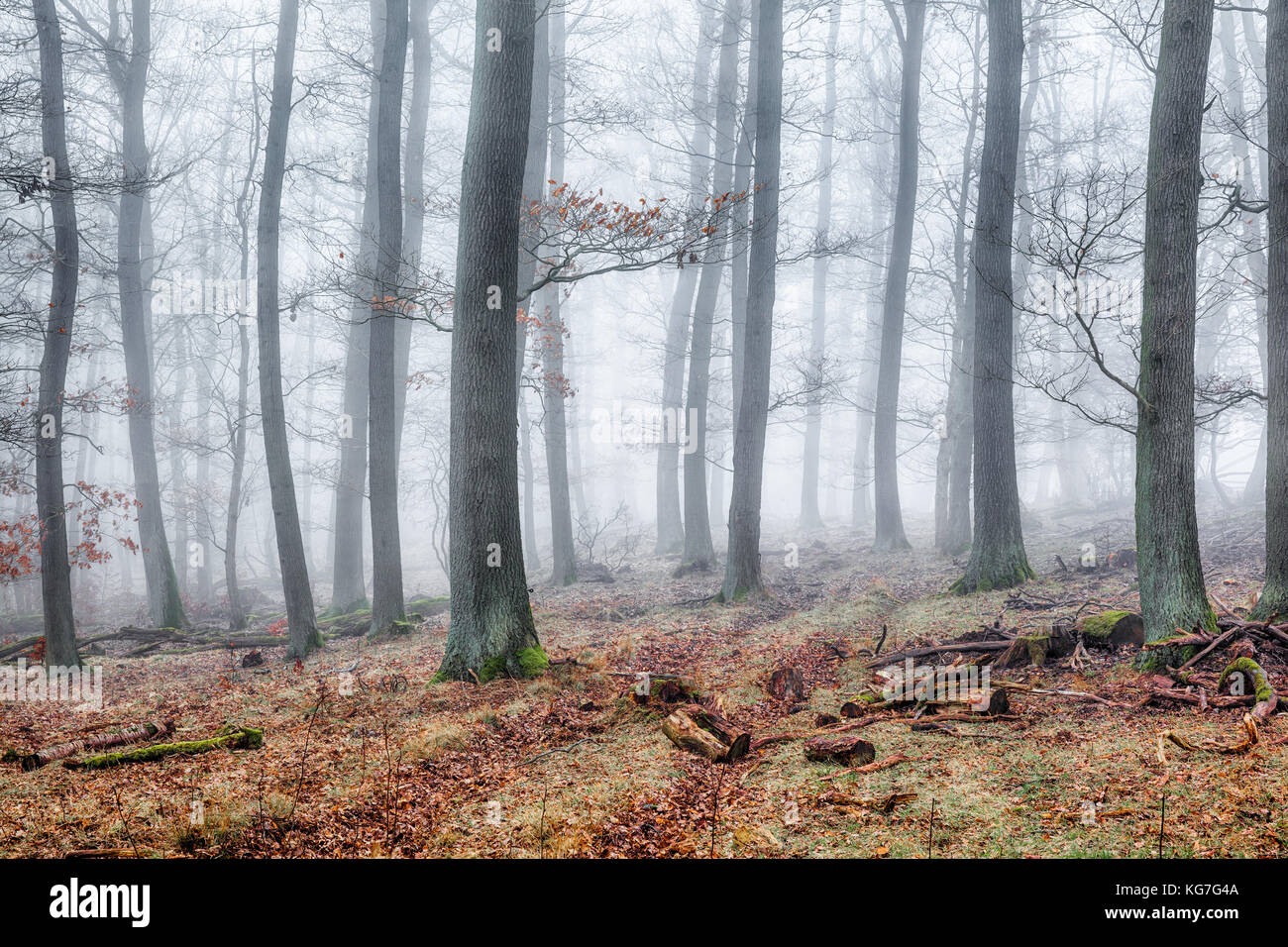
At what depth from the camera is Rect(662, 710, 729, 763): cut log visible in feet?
16.9

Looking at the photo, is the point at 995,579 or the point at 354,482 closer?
the point at 995,579

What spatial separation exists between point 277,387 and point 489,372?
522 cm

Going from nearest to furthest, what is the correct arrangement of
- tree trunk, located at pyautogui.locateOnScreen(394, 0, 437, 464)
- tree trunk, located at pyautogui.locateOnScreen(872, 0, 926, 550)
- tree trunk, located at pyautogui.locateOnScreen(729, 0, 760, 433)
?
tree trunk, located at pyautogui.locateOnScreen(729, 0, 760, 433) → tree trunk, located at pyautogui.locateOnScreen(872, 0, 926, 550) → tree trunk, located at pyautogui.locateOnScreen(394, 0, 437, 464)

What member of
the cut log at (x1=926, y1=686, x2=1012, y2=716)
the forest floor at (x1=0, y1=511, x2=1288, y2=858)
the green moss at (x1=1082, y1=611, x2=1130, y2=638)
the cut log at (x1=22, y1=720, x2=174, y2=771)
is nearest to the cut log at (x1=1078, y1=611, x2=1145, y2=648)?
the green moss at (x1=1082, y1=611, x2=1130, y2=638)

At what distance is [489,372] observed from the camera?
296 inches

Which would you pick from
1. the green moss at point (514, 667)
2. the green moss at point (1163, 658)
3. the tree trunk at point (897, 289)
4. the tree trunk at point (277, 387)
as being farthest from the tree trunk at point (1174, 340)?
the tree trunk at point (277, 387)

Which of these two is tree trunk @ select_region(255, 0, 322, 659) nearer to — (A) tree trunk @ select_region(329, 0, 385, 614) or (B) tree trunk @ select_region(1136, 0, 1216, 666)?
(A) tree trunk @ select_region(329, 0, 385, 614)

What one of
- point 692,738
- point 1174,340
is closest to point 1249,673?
point 1174,340

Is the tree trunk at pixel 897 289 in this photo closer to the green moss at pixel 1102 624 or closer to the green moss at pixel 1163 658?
the green moss at pixel 1102 624

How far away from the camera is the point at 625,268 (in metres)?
8.66

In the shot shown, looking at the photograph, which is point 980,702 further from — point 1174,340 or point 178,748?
point 178,748

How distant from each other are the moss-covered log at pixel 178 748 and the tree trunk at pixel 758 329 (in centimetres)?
805

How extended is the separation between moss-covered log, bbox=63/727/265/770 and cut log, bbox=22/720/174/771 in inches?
9.6
